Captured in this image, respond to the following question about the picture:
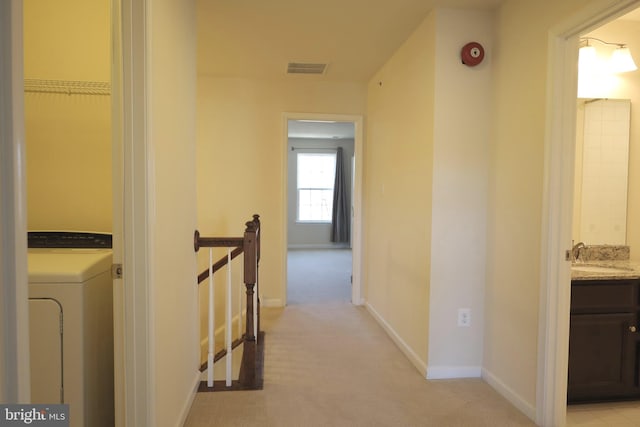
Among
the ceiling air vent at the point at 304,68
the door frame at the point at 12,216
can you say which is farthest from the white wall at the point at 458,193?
the door frame at the point at 12,216

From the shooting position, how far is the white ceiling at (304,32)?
8.18ft

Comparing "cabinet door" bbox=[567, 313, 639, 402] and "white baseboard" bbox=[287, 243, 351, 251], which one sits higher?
"cabinet door" bbox=[567, 313, 639, 402]

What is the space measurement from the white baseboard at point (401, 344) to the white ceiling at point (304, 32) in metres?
2.37

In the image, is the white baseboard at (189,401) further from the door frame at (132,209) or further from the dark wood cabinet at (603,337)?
the dark wood cabinet at (603,337)

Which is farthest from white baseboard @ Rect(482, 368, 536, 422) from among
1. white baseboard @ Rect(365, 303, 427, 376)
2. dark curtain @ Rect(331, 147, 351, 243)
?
dark curtain @ Rect(331, 147, 351, 243)

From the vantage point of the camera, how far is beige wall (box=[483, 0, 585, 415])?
2104 mm

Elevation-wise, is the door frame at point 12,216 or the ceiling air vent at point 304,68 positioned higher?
A: the ceiling air vent at point 304,68

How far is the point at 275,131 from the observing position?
4.21 metres

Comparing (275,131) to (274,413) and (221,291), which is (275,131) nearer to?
(221,291)

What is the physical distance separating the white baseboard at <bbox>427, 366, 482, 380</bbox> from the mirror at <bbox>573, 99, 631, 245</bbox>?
116 cm

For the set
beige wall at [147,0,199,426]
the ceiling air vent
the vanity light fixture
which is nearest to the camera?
beige wall at [147,0,199,426]

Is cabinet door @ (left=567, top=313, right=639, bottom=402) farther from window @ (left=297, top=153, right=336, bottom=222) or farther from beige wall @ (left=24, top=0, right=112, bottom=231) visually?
window @ (left=297, top=153, right=336, bottom=222)

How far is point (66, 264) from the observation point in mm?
1585

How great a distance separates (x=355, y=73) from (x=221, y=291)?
2685 millimetres
